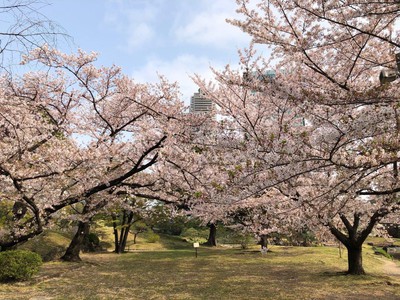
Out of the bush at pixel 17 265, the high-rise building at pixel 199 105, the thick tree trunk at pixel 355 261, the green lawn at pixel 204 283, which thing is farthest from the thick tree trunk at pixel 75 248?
the thick tree trunk at pixel 355 261

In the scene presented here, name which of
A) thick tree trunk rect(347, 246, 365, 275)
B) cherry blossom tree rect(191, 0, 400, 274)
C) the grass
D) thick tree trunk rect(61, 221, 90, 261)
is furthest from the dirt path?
thick tree trunk rect(61, 221, 90, 261)

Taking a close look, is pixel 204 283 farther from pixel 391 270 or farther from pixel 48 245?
pixel 48 245

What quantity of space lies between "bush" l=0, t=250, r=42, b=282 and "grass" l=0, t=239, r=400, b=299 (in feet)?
1.22

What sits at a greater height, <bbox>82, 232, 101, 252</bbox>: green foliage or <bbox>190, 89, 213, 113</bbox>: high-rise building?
<bbox>190, 89, 213, 113</bbox>: high-rise building

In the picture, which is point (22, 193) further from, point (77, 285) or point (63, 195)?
point (77, 285)

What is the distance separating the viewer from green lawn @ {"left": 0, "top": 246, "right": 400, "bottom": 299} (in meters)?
9.20

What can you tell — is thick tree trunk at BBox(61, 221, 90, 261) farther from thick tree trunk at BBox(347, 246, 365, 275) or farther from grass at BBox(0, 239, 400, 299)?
thick tree trunk at BBox(347, 246, 365, 275)

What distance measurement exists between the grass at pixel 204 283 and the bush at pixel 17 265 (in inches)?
14.7

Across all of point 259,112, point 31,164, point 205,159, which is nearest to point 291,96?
point 259,112

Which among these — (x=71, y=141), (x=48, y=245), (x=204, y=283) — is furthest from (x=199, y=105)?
(x=48, y=245)

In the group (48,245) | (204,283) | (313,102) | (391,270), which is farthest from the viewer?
(48,245)

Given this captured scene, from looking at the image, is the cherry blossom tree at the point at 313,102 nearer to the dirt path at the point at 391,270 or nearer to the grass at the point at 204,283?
the grass at the point at 204,283

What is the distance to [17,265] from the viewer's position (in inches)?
415

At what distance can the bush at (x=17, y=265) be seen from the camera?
1042cm
